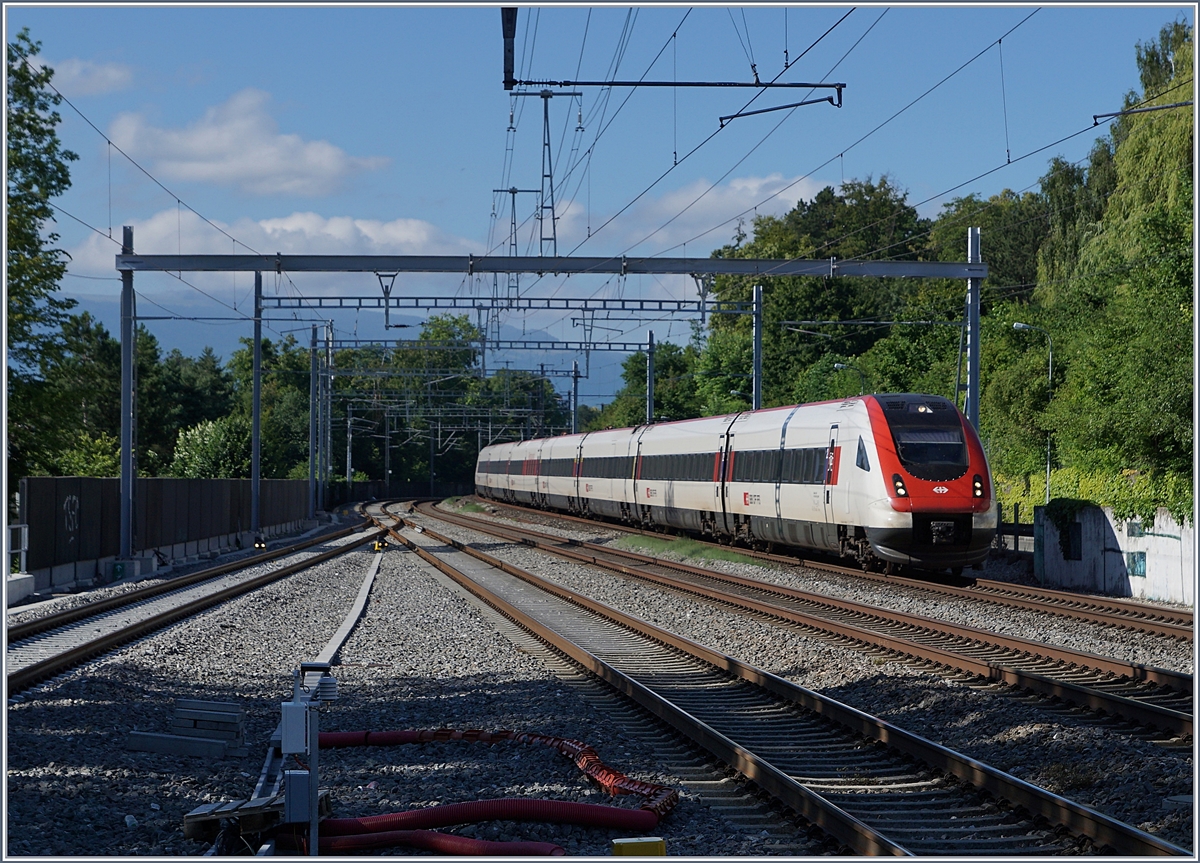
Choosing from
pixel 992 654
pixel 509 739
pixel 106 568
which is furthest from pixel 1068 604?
pixel 106 568

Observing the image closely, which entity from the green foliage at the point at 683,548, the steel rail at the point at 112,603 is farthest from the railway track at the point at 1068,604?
the steel rail at the point at 112,603

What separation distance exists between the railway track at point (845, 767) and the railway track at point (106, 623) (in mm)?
5313

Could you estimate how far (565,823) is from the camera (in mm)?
7141

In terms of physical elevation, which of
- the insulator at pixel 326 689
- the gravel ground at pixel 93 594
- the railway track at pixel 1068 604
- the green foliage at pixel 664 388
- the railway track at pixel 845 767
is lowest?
the gravel ground at pixel 93 594

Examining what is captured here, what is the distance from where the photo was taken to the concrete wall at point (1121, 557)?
20.1 meters

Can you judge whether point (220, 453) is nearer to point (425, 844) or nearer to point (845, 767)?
point (845, 767)

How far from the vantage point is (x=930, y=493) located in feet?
67.9

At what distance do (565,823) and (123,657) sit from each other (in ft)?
28.0

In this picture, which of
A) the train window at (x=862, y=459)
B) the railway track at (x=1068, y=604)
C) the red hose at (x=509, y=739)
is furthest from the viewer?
the train window at (x=862, y=459)

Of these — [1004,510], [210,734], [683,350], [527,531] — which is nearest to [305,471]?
[683,350]

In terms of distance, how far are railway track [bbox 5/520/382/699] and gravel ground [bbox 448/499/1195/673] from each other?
9.82 metres

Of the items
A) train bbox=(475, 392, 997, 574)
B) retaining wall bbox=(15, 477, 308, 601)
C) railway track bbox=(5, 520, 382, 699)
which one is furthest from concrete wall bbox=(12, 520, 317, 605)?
train bbox=(475, 392, 997, 574)

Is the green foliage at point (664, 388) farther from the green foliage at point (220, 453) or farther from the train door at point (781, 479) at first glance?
the train door at point (781, 479)

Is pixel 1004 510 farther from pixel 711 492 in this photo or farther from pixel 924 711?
pixel 924 711
